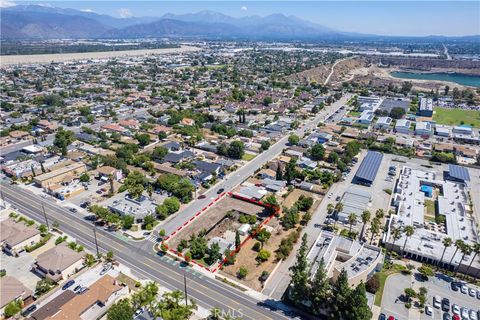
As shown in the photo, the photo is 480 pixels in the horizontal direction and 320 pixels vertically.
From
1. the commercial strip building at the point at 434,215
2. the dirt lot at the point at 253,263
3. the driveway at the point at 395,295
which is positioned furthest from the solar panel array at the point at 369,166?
the driveway at the point at 395,295

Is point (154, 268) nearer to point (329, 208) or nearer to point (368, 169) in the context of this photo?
point (329, 208)

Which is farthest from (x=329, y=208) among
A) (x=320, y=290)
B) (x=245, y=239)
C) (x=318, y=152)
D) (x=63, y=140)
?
(x=63, y=140)

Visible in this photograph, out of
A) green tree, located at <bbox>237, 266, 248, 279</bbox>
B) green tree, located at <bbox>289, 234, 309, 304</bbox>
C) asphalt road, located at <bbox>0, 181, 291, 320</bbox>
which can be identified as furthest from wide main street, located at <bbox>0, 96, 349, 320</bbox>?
green tree, located at <bbox>289, 234, 309, 304</bbox>

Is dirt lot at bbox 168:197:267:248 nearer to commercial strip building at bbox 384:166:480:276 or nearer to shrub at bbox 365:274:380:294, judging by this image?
shrub at bbox 365:274:380:294

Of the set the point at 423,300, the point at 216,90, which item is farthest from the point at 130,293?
the point at 216,90

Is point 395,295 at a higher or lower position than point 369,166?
lower

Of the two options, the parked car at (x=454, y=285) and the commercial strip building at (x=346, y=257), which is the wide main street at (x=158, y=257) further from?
the parked car at (x=454, y=285)
